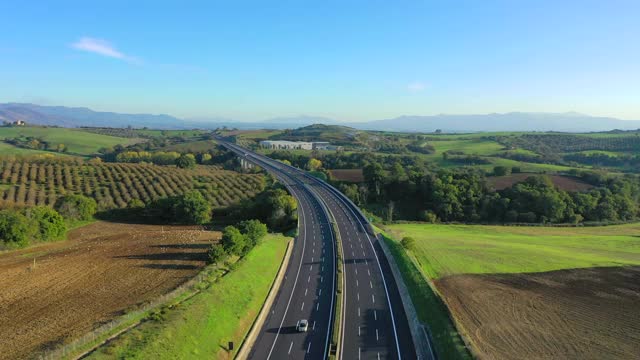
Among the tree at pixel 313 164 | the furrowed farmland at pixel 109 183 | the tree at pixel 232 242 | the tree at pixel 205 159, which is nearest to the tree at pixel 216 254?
the tree at pixel 232 242

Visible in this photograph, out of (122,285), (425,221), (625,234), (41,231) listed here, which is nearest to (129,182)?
(41,231)

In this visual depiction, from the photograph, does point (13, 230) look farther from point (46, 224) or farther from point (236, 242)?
point (236, 242)

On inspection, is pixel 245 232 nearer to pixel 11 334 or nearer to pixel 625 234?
pixel 11 334

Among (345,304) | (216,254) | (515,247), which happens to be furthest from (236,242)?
(515,247)

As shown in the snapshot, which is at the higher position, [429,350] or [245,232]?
[245,232]

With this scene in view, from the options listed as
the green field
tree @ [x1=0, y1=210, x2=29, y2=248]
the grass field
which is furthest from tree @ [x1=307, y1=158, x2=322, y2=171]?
the green field
